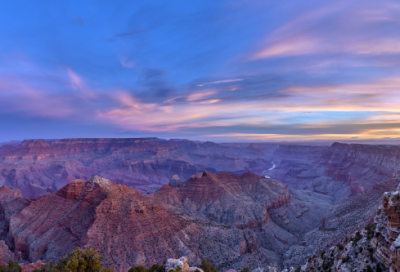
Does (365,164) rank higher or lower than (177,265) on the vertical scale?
lower

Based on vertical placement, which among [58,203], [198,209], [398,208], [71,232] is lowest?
[198,209]

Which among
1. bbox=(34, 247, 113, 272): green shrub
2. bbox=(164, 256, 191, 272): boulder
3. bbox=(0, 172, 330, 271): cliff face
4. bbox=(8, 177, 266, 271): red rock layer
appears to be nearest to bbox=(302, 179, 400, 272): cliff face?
bbox=(164, 256, 191, 272): boulder

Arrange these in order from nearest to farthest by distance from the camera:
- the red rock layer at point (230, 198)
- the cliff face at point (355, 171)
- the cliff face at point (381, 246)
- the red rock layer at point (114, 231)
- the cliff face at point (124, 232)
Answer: the cliff face at point (381, 246), the red rock layer at point (114, 231), the cliff face at point (124, 232), the red rock layer at point (230, 198), the cliff face at point (355, 171)

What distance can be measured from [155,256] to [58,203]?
35.9 metres

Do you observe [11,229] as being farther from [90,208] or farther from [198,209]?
[198,209]

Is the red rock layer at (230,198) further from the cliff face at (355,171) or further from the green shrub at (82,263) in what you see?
the cliff face at (355,171)

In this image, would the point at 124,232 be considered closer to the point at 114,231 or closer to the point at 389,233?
the point at 114,231

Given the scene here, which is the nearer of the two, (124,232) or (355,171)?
(124,232)

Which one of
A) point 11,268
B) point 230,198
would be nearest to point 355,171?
point 230,198

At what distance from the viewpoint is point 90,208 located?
58.4 metres

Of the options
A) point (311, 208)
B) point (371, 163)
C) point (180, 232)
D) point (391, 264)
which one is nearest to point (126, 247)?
point (180, 232)

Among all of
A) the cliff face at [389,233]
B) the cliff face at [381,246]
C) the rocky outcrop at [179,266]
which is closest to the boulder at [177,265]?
the rocky outcrop at [179,266]

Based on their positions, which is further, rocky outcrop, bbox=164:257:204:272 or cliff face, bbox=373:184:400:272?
rocky outcrop, bbox=164:257:204:272

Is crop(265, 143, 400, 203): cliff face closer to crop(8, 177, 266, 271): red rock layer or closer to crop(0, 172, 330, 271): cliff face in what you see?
crop(0, 172, 330, 271): cliff face
